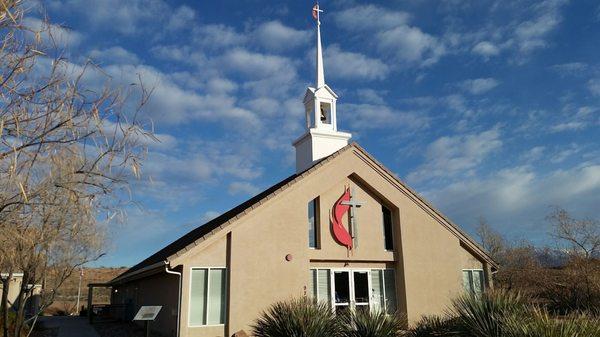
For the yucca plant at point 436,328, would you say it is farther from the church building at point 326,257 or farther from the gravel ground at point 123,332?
the gravel ground at point 123,332

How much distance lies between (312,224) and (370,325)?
6546 millimetres

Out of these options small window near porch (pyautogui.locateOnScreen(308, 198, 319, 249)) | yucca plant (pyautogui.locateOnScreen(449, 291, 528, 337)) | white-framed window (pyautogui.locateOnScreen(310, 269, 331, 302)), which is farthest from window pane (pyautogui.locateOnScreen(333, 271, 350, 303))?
yucca plant (pyautogui.locateOnScreen(449, 291, 528, 337))

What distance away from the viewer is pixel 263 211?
17.1 metres

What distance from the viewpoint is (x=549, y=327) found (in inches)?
316

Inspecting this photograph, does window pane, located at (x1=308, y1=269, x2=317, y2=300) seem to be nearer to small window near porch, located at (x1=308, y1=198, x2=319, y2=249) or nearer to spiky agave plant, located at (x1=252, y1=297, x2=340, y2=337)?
small window near porch, located at (x1=308, y1=198, x2=319, y2=249)

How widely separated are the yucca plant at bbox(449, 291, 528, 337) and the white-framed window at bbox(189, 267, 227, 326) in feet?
25.3

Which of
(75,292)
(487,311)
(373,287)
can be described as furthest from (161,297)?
(75,292)

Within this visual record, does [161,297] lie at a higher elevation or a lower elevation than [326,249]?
lower

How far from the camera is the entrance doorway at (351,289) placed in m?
18.2

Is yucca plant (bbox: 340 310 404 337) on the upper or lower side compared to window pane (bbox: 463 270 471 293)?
lower

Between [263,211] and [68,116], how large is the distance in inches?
471

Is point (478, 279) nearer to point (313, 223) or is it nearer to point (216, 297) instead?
point (313, 223)

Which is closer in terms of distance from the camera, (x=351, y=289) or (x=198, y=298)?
(x=198, y=298)

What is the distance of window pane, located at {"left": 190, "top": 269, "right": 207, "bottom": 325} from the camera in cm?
1548
